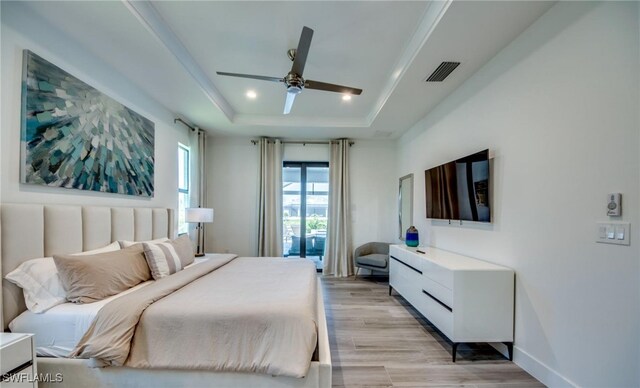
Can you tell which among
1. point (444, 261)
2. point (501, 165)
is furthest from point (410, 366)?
point (501, 165)

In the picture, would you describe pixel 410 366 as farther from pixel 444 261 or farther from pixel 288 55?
pixel 288 55

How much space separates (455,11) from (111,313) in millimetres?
3030

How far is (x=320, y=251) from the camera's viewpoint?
5.43 m

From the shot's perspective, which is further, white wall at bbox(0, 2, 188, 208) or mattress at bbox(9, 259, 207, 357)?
white wall at bbox(0, 2, 188, 208)

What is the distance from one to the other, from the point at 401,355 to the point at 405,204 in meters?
2.85

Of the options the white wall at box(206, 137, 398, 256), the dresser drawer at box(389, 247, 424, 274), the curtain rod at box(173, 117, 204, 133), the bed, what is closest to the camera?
the bed

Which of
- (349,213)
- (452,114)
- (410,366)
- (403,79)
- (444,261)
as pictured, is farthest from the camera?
(349,213)

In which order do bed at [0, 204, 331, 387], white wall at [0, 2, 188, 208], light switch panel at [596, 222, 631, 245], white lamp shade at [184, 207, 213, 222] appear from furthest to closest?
white lamp shade at [184, 207, 213, 222] < white wall at [0, 2, 188, 208] < bed at [0, 204, 331, 387] < light switch panel at [596, 222, 631, 245]

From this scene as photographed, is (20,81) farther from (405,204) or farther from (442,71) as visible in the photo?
(405,204)

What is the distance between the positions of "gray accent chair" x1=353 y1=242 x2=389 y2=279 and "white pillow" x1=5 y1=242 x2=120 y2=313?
3840 millimetres

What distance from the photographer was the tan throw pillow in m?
1.80

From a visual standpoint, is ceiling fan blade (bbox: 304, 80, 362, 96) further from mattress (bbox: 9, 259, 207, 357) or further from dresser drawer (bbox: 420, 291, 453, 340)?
mattress (bbox: 9, 259, 207, 357)

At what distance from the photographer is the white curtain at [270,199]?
5.07 meters

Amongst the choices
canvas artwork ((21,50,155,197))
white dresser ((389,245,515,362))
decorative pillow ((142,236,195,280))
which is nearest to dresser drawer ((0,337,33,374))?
decorative pillow ((142,236,195,280))
